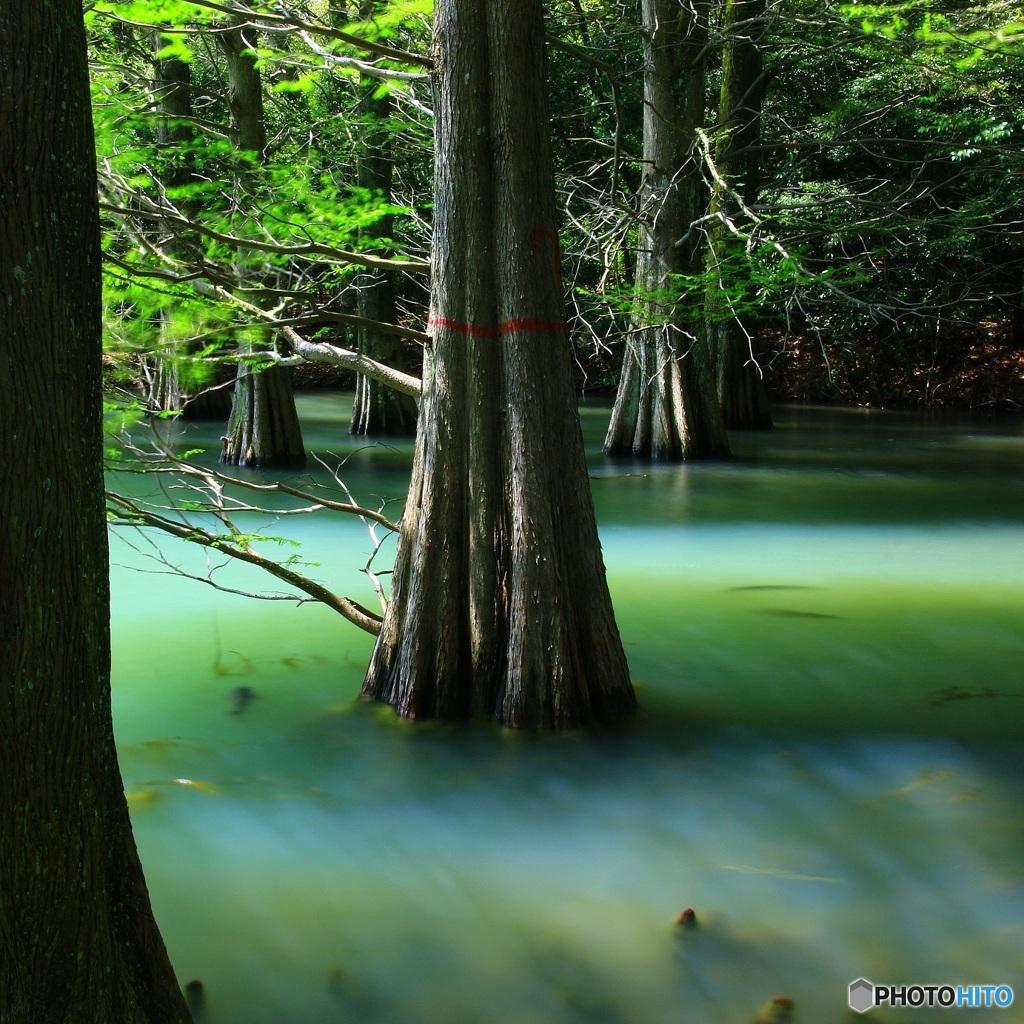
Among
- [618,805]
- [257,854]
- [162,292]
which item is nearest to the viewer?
[257,854]

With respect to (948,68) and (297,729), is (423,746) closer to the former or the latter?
(297,729)

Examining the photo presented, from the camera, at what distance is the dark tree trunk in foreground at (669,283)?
46.8ft

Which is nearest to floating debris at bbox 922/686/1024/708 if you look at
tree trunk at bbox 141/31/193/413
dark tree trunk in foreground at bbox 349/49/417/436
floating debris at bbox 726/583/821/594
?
floating debris at bbox 726/583/821/594

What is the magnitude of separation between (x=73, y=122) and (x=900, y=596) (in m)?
7.32

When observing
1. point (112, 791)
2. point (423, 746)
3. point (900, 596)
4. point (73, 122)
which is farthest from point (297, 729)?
point (900, 596)

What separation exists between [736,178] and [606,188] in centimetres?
210

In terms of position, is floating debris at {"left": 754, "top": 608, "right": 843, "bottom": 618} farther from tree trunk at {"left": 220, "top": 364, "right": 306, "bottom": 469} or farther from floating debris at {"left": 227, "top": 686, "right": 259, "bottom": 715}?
tree trunk at {"left": 220, "top": 364, "right": 306, "bottom": 469}

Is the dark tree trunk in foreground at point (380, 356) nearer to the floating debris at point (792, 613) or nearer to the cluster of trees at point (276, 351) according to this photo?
the cluster of trees at point (276, 351)

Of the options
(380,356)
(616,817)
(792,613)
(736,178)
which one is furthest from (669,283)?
(616,817)

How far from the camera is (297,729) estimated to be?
5508mm

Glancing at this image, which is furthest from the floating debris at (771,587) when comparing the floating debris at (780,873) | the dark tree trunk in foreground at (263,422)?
the dark tree trunk in foreground at (263,422)

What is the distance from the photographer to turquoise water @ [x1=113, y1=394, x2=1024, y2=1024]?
11.1ft

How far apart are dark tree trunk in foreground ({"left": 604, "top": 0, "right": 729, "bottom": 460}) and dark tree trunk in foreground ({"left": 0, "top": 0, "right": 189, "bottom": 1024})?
39.4ft

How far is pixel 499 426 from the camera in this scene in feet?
17.0
